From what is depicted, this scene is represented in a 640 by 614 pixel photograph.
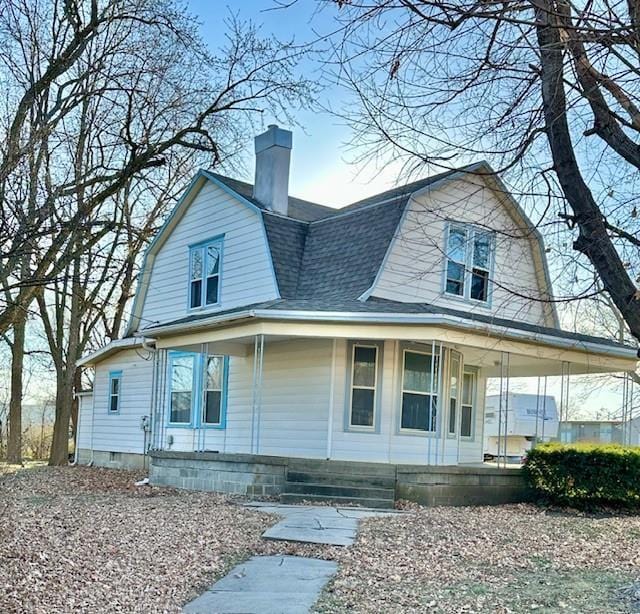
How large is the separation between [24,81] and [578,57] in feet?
21.5

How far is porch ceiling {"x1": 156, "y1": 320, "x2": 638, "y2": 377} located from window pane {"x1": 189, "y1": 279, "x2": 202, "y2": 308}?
175 cm

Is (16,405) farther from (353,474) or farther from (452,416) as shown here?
(353,474)

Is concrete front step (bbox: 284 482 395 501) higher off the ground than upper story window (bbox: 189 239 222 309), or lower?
lower

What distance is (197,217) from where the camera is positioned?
16469 millimetres

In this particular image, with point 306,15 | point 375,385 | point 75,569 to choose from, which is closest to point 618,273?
point 306,15

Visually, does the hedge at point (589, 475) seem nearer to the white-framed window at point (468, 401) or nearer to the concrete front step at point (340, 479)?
the white-framed window at point (468, 401)

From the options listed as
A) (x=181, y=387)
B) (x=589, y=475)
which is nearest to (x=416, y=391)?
(x=589, y=475)

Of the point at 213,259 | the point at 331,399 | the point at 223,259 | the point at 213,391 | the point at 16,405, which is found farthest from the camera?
the point at 16,405

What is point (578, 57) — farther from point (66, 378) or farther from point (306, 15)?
point (66, 378)

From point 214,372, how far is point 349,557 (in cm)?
869

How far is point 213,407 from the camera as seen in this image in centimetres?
1512

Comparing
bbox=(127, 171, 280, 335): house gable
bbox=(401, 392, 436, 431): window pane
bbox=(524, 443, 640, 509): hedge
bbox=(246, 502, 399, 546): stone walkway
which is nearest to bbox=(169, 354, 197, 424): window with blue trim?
bbox=(127, 171, 280, 335): house gable

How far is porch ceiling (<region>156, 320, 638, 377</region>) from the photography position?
38.3ft

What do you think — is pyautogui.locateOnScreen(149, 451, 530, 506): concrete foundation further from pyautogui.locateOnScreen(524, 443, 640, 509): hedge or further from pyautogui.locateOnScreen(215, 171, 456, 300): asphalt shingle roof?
pyautogui.locateOnScreen(215, 171, 456, 300): asphalt shingle roof
